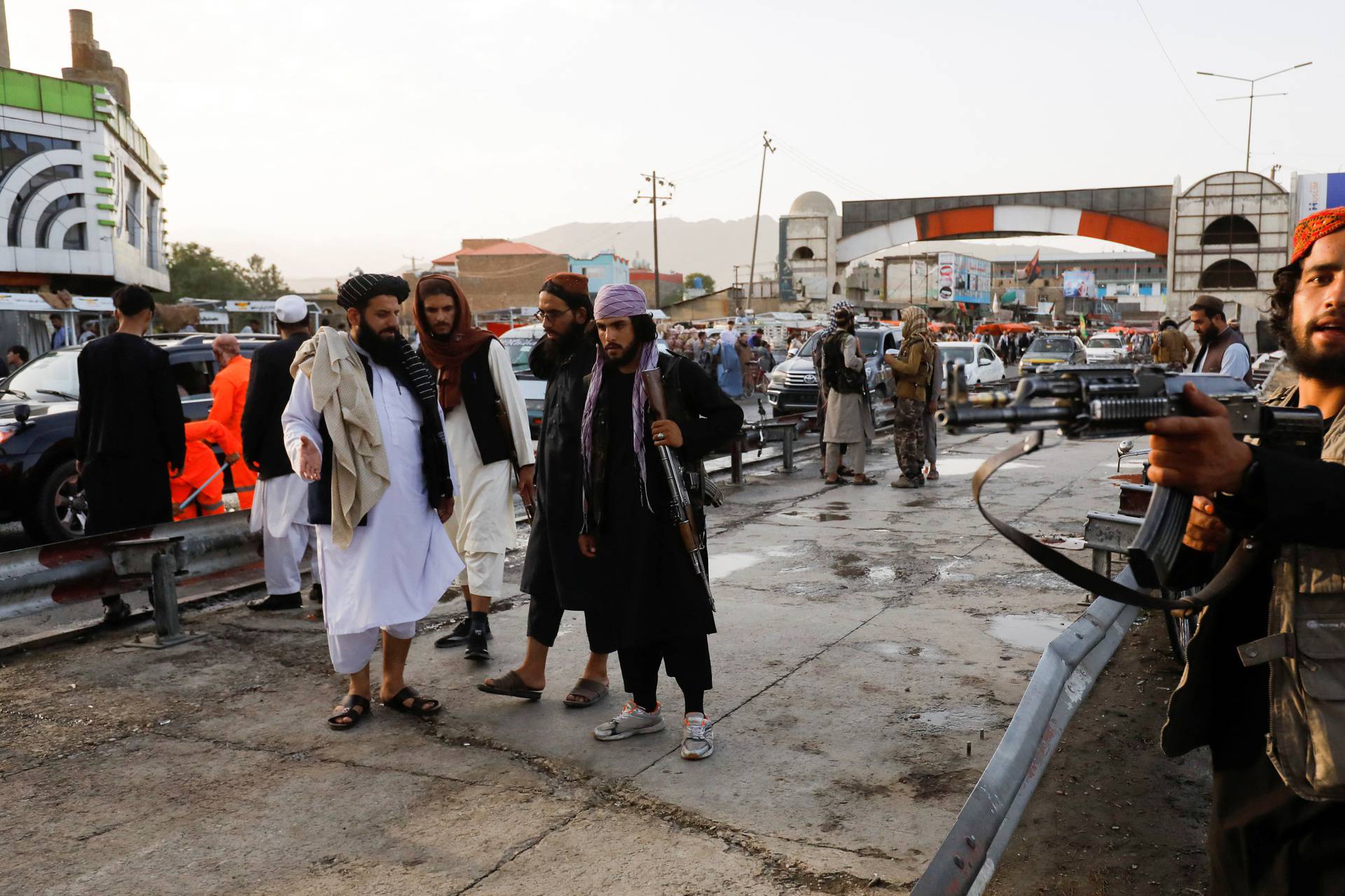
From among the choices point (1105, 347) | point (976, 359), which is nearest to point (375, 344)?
point (976, 359)

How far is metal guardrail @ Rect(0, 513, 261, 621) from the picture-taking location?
5430mm

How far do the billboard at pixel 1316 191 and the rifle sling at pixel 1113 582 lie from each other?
38.7 metres

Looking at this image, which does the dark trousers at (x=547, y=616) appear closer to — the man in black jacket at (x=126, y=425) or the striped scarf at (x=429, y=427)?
the striped scarf at (x=429, y=427)

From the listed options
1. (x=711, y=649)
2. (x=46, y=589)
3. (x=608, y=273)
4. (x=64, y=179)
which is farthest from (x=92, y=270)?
(x=608, y=273)

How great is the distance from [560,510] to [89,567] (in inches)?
121

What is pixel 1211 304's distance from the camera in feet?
27.6

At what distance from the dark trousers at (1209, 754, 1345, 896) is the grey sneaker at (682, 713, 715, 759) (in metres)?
2.24

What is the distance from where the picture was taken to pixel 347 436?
14.3 ft

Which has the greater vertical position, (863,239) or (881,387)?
(863,239)

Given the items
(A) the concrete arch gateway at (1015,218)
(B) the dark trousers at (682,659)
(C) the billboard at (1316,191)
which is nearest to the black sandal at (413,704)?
(B) the dark trousers at (682,659)

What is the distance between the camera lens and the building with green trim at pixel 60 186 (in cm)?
2791

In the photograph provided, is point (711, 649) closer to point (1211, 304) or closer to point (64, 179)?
point (1211, 304)

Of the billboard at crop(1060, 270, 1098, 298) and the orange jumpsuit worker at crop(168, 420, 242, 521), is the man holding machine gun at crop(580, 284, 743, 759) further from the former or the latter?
the billboard at crop(1060, 270, 1098, 298)

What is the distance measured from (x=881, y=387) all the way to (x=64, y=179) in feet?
77.6
